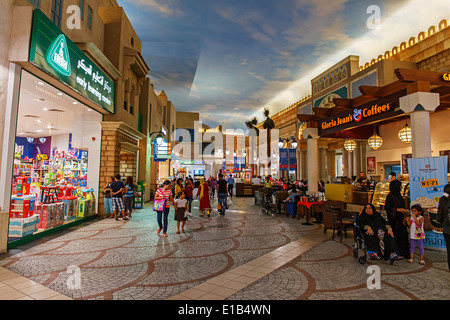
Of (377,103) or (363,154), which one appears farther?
(363,154)

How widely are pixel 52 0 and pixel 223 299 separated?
9558 millimetres

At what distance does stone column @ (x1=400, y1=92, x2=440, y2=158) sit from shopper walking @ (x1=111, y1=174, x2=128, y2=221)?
10035 millimetres

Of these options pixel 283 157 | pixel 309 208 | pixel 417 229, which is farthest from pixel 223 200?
pixel 283 157

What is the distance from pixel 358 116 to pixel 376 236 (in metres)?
6.04

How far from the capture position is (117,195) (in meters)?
10.6

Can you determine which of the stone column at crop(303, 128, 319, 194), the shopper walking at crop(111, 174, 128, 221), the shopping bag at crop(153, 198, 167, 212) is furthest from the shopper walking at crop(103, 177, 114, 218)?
the stone column at crop(303, 128, 319, 194)

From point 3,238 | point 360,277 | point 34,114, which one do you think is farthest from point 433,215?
point 34,114

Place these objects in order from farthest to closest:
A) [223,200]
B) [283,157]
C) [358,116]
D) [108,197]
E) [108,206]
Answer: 1. [283,157]
2. [223,200]
3. [108,206]
4. [108,197]
5. [358,116]

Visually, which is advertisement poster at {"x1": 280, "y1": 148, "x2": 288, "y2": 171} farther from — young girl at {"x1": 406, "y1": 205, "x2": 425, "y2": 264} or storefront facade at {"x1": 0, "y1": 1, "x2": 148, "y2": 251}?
young girl at {"x1": 406, "y1": 205, "x2": 425, "y2": 264}

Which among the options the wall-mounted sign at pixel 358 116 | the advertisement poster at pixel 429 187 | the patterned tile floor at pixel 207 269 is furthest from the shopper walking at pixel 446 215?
the wall-mounted sign at pixel 358 116

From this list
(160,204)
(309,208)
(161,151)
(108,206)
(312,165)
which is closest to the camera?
(160,204)

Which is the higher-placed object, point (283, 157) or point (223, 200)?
point (283, 157)

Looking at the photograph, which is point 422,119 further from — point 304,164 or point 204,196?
point 304,164
